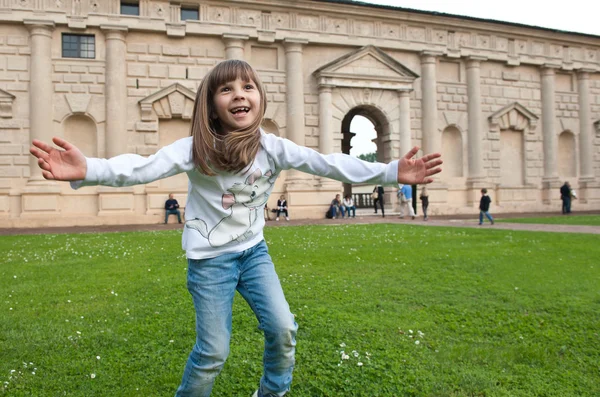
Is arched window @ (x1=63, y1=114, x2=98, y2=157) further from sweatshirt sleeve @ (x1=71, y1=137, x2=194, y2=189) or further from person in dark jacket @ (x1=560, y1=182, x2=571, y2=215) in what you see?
person in dark jacket @ (x1=560, y1=182, x2=571, y2=215)

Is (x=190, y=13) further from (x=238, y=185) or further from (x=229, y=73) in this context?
(x=238, y=185)

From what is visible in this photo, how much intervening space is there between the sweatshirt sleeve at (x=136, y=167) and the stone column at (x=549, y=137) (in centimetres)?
2968

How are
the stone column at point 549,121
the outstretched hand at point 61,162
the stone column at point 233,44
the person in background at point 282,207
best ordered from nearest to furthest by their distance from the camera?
1. the outstretched hand at point 61,162
2. the person in background at point 282,207
3. the stone column at point 233,44
4. the stone column at point 549,121

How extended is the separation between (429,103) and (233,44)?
11.1 m

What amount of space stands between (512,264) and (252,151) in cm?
676

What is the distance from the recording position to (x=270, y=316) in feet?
9.14

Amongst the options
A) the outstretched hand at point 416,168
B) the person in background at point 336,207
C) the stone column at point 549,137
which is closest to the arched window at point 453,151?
the stone column at point 549,137

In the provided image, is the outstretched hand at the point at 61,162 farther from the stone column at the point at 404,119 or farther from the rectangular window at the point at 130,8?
the stone column at the point at 404,119

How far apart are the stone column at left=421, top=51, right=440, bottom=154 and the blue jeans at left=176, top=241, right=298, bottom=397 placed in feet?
78.1

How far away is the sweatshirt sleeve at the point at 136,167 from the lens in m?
2.40

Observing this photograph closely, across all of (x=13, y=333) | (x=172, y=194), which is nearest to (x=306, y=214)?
(x=172, y=194)

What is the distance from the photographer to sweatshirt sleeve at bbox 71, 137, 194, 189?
2396mm

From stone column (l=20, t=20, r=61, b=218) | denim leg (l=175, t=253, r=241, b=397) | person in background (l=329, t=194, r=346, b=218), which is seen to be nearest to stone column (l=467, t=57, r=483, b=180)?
person in background (l=329, t=194, r=346, b=218)

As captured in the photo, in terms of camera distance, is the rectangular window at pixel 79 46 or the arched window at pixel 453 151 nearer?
the rectangular window at pixel 79 46
